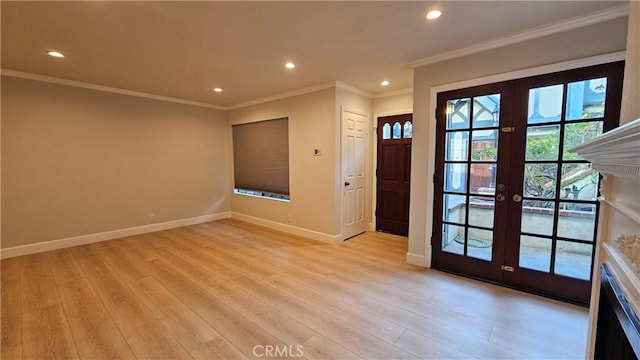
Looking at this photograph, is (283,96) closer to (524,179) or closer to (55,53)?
(55,53)

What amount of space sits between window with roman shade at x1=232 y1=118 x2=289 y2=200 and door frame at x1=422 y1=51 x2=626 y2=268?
255 cm

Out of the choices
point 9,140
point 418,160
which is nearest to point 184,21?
point 418,160

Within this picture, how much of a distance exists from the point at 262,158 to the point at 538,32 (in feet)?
14.2

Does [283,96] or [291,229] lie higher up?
[283,96]

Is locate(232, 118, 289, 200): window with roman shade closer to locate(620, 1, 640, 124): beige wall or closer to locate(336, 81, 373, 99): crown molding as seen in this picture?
locate(336, 81, 373, 99): crown molding

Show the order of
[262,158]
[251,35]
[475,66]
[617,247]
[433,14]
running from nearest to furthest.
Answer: [617,247] → [433,14] → [251,35] → [475,66] → [262,158]

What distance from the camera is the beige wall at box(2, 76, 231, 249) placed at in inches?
141

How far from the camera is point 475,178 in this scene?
9.39ft

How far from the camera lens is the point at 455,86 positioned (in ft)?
9.48

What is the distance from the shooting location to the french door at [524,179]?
7.58 feet

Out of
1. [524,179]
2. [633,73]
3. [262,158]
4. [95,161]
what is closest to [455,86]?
[524,179]

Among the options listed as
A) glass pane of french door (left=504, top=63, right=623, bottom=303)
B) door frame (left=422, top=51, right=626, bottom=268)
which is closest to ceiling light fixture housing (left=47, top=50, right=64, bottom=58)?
door frame (left=422, top=51, right=626, bottom=268)

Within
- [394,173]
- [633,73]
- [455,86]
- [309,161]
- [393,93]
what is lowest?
[394,173]

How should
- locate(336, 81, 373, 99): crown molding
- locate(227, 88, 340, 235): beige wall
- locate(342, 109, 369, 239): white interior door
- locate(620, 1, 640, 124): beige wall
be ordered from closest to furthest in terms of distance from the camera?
1. locate(620, 1, 640, 124): beige wall
2. locate(336, 81, 373, 99): crown molding
3. locate(227, 88, 340, 235): beige wall
4. locate(342, 109, 369, 239): white interior door
